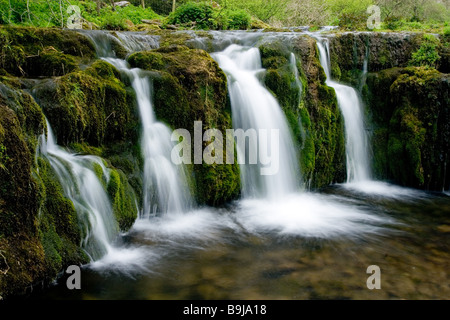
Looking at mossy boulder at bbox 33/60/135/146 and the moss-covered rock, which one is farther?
mossy boulder at bbox 33/60/135/146

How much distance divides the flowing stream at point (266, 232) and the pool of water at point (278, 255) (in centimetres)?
1

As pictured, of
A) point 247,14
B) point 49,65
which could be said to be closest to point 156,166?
point 49,65

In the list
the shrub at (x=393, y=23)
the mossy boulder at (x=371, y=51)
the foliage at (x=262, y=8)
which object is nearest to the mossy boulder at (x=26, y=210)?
the mossy boulder at (x=371, y=51)

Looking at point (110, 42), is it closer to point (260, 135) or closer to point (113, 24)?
point (260, 135)

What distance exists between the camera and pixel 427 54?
8.63 metres

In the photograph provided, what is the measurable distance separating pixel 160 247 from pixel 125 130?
6.22 feet

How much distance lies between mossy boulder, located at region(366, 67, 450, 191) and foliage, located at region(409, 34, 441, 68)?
723 mm

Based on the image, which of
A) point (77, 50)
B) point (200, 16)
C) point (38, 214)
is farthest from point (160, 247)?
point (200, 16)

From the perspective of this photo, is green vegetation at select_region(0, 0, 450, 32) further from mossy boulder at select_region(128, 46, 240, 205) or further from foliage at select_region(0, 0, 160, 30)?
mossy boulder at select_region(128, 46, 240, 205)

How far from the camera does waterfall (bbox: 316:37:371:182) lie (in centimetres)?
812

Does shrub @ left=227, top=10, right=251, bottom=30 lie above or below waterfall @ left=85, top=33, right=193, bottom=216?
above

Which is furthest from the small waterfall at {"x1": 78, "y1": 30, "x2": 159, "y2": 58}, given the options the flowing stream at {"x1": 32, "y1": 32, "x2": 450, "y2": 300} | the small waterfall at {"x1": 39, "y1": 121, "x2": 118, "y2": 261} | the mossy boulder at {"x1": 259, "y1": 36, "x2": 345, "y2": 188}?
the small waterfall at {"x1": 39, "y1": 121, "x2": 118, "y2": 261}

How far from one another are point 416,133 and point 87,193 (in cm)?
703
